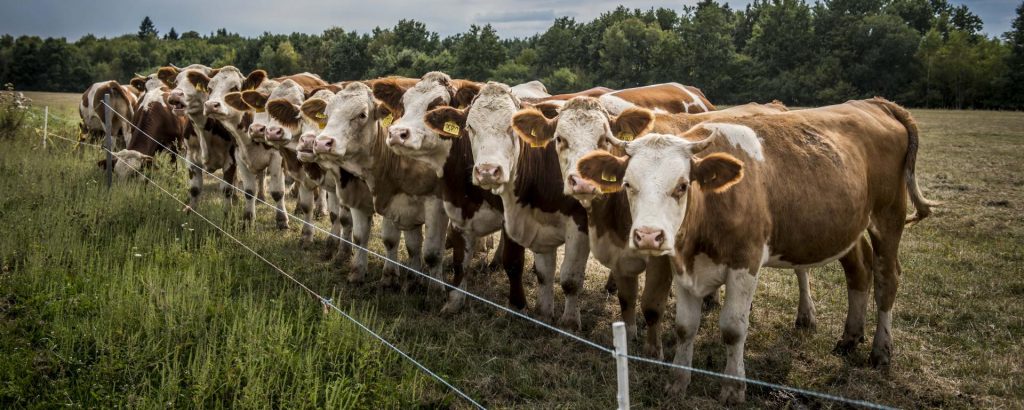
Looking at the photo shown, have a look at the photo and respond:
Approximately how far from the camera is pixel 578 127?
5.75 metres

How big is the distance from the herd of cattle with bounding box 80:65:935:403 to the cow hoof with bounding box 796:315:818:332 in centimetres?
1

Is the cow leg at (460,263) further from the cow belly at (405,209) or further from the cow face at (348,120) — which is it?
the cow face at (348,120)

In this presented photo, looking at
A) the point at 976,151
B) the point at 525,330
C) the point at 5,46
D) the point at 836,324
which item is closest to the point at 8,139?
the point at 525,330

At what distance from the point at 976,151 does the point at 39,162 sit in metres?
23.1

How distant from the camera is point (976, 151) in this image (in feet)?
67.1

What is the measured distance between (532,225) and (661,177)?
2482 mm

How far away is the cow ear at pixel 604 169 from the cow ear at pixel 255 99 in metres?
6.21

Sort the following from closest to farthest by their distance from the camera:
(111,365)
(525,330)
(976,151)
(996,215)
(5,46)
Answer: (111,365), (525,330), (996,215), (976,151), (5,46)

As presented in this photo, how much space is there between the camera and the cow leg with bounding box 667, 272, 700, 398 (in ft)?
17.3

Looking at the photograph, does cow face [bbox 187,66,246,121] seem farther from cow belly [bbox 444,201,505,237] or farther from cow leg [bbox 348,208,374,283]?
cow belly [bbox 444,201,505,237]

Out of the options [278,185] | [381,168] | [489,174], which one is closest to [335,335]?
[489,174]

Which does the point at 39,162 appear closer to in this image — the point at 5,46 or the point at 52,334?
the point at 52,334

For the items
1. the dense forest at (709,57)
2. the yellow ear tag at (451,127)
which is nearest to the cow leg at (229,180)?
the yellow ear tag at (451,127)

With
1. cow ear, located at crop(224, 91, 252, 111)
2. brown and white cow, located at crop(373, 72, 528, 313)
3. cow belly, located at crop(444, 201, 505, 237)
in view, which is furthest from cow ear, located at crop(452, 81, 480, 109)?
cow ear, located at crop(224, 91, 252, 111)
